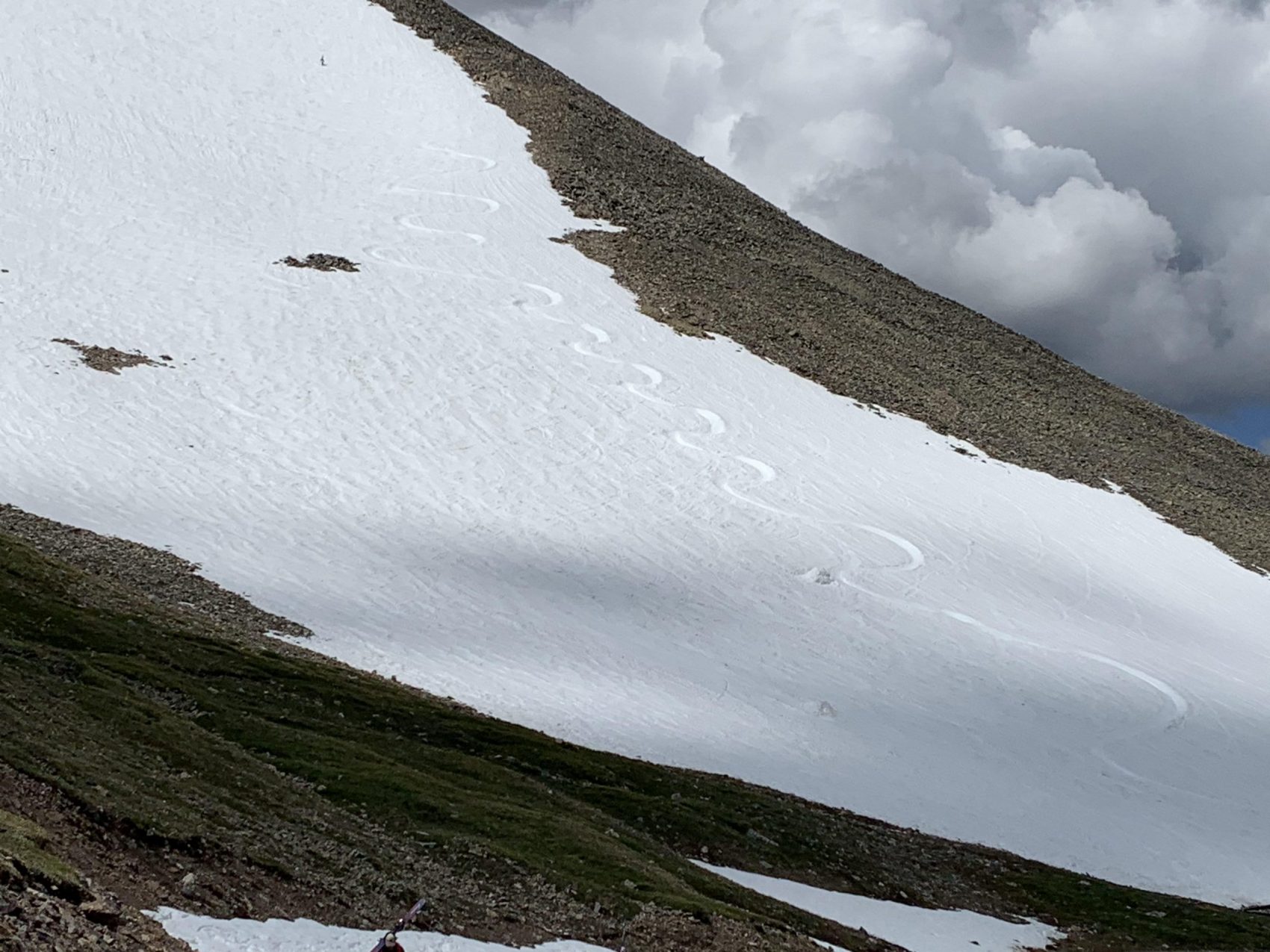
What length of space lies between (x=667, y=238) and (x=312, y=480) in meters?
37.2

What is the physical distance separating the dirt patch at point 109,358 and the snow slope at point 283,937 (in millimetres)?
43933

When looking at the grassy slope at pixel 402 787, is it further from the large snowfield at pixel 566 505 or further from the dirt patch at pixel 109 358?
the dirt patch at pixel 109 358

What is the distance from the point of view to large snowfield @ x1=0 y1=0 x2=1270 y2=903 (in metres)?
38.3

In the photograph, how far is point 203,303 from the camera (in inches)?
2499

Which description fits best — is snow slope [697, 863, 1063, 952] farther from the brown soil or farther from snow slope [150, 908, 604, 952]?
snow slope [150, 908, 604, 952]

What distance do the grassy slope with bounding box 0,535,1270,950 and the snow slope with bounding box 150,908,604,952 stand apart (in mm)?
1750

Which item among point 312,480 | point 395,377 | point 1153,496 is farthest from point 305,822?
point 1153,496

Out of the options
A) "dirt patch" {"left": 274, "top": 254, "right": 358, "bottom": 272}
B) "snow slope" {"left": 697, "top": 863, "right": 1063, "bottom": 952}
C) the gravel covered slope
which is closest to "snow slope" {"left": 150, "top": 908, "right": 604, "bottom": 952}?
"snow slope" {"left": 697, "top": 863, "right": 1063, "bottom": 952}

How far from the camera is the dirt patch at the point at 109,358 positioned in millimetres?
54906

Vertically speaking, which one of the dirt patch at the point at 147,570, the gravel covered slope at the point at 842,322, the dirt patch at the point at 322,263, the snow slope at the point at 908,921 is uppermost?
the gravel covered slope at the point at 842,322

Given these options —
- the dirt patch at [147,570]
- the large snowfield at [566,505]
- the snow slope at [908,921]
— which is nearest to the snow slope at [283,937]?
the snow slope at [908,921]

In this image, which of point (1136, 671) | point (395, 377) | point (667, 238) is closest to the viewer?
point (1136, 671)

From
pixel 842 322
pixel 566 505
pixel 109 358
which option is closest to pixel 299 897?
pixel 566 505

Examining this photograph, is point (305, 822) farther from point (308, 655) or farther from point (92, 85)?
point (92, 85)
